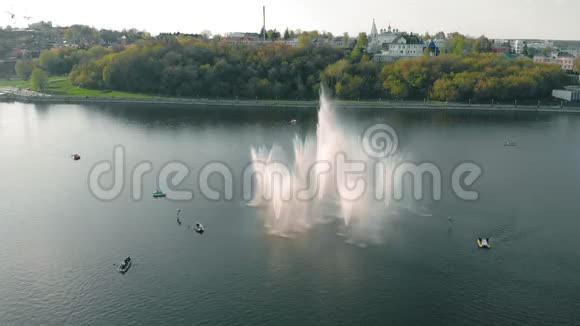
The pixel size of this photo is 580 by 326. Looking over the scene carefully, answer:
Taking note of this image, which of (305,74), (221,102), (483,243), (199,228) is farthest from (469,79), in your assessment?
(199,228)

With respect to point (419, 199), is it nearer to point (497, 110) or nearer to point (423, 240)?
point (423, 240)

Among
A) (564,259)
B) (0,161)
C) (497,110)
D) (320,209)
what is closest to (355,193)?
(320,209)

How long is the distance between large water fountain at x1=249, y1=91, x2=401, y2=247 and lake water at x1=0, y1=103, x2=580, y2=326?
3.75 ft

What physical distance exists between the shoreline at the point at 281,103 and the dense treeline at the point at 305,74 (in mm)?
3545

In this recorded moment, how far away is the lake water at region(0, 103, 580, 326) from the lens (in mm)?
26375

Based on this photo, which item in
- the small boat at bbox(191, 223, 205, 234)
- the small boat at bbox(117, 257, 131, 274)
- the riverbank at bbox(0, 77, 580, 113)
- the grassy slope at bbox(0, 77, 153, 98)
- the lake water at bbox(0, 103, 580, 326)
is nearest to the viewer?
the lake water at bbox(0, 103, 580, 326)

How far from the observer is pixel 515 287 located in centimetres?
2839

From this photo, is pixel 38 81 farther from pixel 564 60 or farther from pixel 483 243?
pixel 564 60

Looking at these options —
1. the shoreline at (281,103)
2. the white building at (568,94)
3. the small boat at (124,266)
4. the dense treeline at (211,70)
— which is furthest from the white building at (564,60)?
the small boat at (124,266)

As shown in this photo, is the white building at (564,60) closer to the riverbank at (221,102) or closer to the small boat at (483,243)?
the riverbank at (221,102)

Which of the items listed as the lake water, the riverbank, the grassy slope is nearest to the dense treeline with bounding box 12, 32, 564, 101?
the grassy slope

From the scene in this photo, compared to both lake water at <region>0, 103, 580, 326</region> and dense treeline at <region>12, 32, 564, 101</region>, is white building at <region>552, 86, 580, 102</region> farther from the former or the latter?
lake water at <region>0, 103, 580, 326</region>

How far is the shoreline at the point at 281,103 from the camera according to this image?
292 feet

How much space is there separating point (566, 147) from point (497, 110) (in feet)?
95.2
